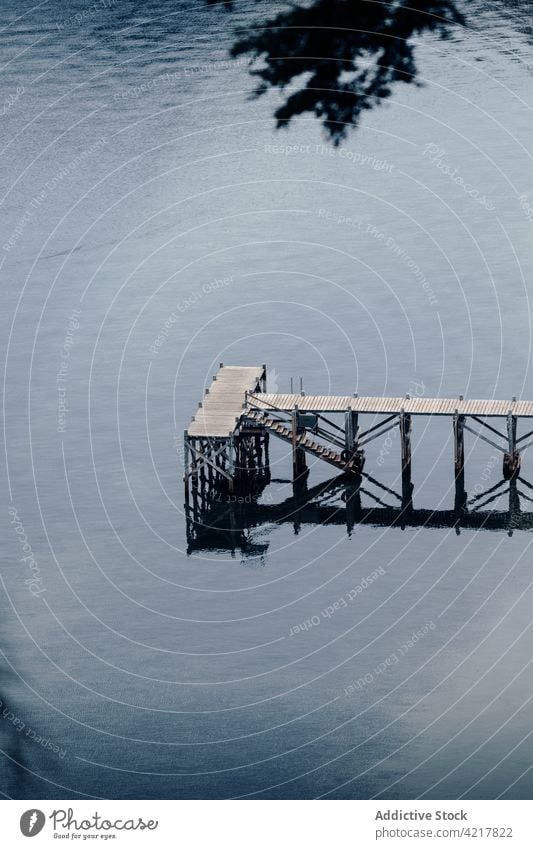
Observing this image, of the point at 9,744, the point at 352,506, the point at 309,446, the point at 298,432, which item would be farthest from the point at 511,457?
the point at 9,744

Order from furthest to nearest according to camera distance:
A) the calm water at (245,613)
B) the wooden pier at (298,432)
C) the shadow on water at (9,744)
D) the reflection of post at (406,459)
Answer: the wooden pier at (298,432), the reflection of post at (406,459), the calm water at (245,613), the shadow on water at (9,744)

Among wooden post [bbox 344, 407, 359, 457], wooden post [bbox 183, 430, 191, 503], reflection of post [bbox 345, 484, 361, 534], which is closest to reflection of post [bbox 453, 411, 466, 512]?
reflection of post [bbox 345, 484, 361, 534]

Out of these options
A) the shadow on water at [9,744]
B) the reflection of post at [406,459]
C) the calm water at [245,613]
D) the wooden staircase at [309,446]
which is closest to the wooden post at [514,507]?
the calm water at [245,613]

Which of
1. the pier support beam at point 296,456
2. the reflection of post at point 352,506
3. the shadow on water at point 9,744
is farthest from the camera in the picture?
the pier support beam at point 296,456

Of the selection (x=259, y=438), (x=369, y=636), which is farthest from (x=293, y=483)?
(x=369, y=636)

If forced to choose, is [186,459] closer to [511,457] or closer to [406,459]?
[406,459]

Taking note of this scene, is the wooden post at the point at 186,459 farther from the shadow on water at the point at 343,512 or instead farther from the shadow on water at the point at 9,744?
the shadow on water at the point at 9,744
